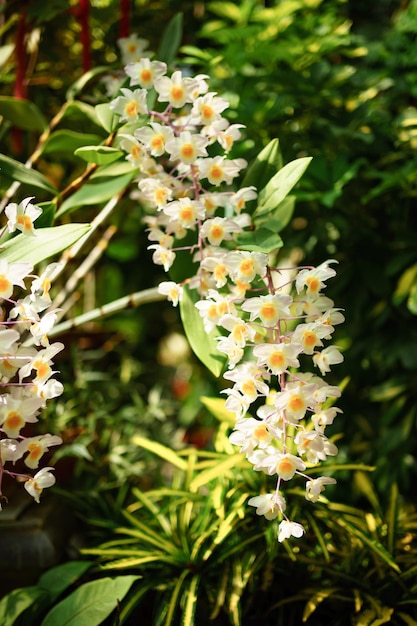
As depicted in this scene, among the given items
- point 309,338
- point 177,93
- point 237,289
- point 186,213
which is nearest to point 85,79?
point 177,93

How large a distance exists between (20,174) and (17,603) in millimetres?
652

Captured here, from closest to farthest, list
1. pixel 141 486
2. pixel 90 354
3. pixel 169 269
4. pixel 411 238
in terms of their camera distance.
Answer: pixel 169 269 < pixel 411 238 < pixel 141 486 < pixel 90 354

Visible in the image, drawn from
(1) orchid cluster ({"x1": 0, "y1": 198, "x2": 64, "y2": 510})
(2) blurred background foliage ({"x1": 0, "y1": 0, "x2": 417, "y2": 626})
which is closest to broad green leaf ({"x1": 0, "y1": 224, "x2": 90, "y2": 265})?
(1) orchid cluster ({"x1": 0, "y1": 198, "x2": 64, "y2": 510})

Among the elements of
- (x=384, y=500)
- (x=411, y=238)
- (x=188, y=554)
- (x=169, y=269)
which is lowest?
(x=384, y=500)

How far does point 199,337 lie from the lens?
34.6 inches

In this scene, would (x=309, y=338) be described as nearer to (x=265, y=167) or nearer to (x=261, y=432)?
(x=261, y=432)

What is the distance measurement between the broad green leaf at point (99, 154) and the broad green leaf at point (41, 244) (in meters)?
0.16

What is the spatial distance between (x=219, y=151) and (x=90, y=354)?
869mm

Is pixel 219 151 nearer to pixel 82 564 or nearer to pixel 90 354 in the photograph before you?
pixel 82 564

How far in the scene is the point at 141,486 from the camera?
4.70ft

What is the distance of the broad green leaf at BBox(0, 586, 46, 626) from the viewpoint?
2.94ft

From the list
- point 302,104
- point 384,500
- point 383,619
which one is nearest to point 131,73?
point 302,104

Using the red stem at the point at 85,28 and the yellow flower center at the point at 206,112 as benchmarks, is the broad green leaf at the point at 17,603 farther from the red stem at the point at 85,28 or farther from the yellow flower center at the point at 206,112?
the red stem at the point at 85,28

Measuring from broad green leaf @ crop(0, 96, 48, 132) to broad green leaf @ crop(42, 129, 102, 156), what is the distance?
13cm
